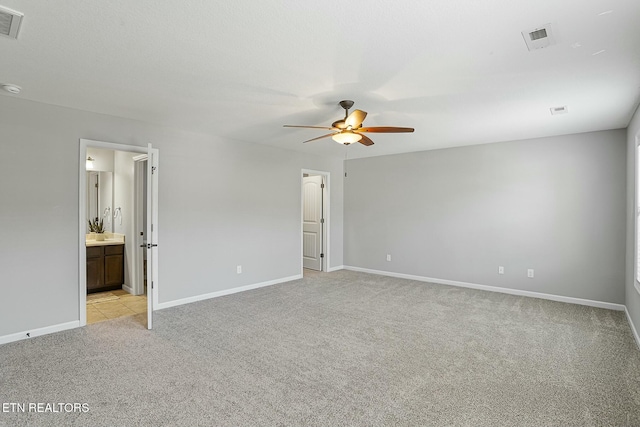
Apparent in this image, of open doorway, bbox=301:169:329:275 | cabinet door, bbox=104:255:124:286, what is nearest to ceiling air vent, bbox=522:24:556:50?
open doorway, bbox=301:169:329:275

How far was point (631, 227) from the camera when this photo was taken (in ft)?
12.8

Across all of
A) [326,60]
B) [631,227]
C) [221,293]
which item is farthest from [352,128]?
[631,227]

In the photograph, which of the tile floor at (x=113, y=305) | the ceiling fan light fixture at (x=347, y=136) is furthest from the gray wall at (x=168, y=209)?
the ceiling fan light fixture at (x=347, y=136)

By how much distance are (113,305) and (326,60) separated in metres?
4.31

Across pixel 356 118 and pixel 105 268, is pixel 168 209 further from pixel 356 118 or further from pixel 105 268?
pixel 356 118

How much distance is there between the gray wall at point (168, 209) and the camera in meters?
3.35

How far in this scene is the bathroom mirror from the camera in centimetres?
571

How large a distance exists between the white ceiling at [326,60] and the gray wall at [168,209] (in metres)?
0.32

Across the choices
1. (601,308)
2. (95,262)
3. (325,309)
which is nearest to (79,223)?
(95,262)

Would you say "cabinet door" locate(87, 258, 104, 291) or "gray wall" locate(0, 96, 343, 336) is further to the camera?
"cabinet door" locate(87, 258, 104, 291)

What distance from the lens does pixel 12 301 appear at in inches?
131

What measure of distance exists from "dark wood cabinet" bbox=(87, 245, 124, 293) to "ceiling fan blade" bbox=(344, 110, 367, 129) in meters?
4.35

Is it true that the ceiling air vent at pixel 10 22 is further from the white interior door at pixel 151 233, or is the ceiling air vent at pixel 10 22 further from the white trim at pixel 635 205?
the white trim at pixel 635 205

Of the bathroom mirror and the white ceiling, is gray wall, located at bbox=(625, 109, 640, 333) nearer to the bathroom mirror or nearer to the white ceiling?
the white ceiling
